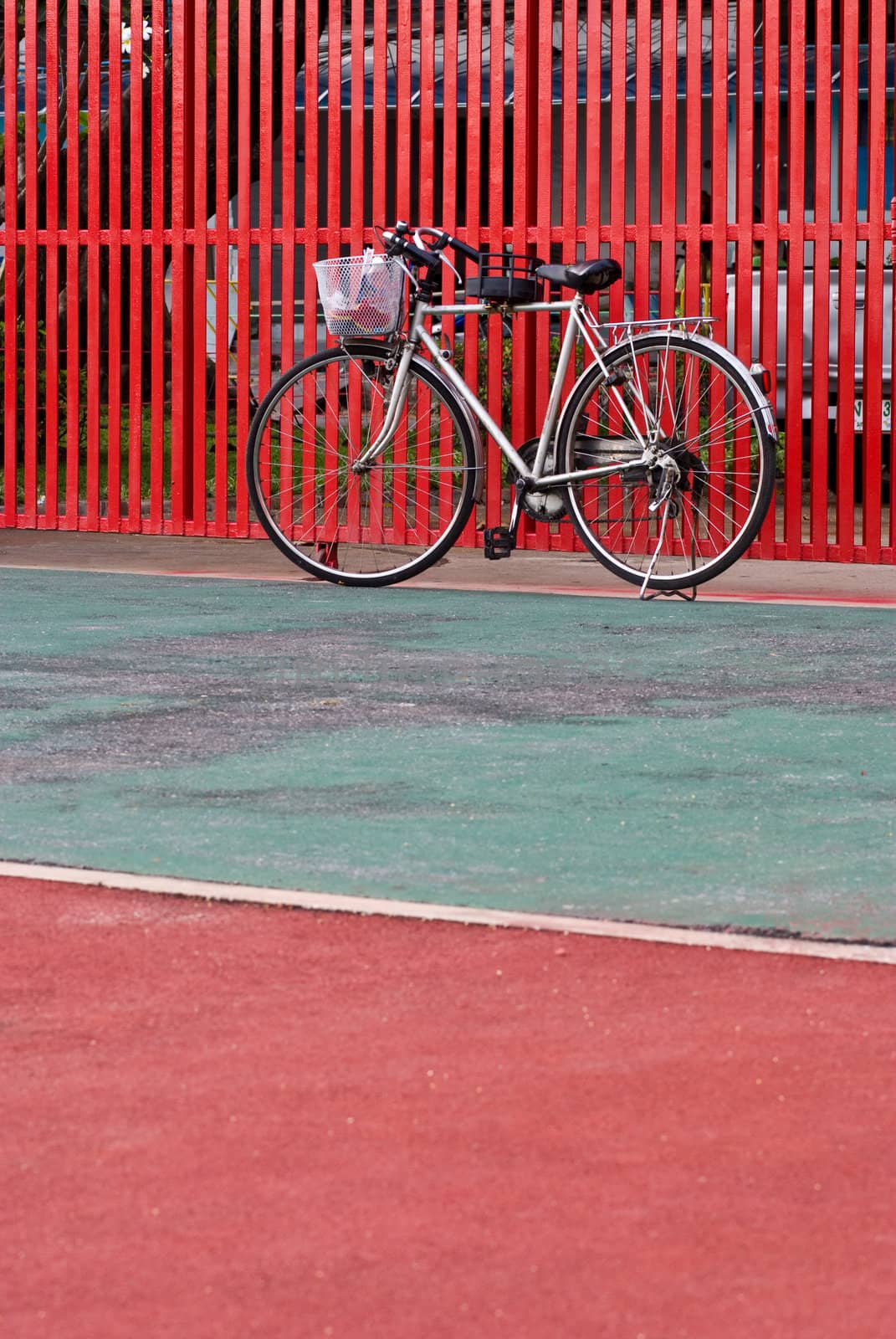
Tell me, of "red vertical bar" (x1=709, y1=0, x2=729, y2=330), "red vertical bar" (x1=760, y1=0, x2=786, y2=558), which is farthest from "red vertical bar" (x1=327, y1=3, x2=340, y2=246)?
"red vertical bar" (x1=760, y1=0, x2=786, y2=558)

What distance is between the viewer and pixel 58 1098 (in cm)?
249

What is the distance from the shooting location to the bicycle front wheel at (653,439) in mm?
7152

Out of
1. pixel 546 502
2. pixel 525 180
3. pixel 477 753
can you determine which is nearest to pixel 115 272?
pixel 525 180

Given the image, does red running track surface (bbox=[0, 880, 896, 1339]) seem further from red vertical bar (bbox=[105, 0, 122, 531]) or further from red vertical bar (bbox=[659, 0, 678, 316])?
red vertical bar (bbox=[105, 0, 122, 531])

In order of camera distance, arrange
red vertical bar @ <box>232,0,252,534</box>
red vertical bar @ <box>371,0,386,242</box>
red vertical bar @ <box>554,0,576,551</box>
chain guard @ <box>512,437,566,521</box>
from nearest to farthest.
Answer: chain guard @ <box>512,437,566,521</box>
red vertical bar @ <box>554,0,576,551</box>
red vertical bar @ <box>371,0,386,242</box>
red vertical bar @ <box>232,0,252,534</box>

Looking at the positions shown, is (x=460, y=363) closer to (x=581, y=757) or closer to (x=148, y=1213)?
(x=581, y=757)

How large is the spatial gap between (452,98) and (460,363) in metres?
1.10

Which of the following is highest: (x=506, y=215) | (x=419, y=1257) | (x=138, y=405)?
(x=506, y=215)

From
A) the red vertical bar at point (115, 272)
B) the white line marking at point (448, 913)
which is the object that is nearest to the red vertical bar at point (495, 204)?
the red vertical bar at point (115, 272)

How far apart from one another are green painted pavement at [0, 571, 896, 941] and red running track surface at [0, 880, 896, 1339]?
0.31 meters

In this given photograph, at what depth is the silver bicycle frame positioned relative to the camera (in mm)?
7266

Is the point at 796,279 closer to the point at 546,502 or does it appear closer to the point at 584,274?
the point at 584,274

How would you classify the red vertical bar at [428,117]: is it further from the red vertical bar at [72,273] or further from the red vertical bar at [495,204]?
the red vertical bar at [72,273]

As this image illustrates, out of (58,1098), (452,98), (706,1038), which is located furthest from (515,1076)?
(452,98)
